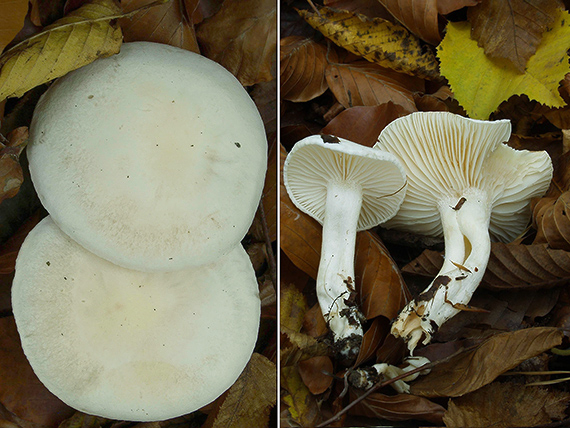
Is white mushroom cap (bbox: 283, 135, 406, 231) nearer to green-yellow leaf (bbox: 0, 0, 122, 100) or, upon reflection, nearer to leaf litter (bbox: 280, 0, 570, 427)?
leaf litter (bbox: 280, 0, 570, 427)

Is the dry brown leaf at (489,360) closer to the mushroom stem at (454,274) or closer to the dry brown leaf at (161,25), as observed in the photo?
the mushroom stem at (454,274)

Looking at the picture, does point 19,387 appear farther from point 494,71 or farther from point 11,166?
point 494,71

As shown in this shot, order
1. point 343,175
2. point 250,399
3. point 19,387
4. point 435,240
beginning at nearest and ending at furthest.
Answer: point 19,387, point 250,399, point 343,175, point 435,240

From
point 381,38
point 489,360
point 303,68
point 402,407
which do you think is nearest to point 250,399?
point 402,407

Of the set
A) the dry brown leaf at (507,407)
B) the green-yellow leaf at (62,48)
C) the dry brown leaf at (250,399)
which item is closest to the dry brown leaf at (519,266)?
the dry brown leaf at (507,407)

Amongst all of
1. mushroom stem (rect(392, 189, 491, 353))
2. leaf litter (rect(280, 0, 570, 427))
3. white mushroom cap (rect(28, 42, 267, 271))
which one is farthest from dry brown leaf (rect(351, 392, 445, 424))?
white mushroom cap (rect(28, 42, 267, 271))

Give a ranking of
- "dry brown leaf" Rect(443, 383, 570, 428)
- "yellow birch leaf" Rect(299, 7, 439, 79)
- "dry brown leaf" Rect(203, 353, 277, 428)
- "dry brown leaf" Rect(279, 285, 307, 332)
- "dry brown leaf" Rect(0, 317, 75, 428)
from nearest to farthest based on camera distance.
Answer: "dry brown leaf" Rect(0, 317, 75, 428), "dry brown leaf" Rect(203, 353, 277, 428), "dry brown leaf" Rect(443, 383, 570, 428), "dry brown leaf" Rect(279, 285, 307, 332), "yellow birch leaf" Rect(299, 7, 439, 79)

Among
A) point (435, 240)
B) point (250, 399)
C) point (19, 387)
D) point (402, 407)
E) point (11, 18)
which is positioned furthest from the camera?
point (435, 240)
